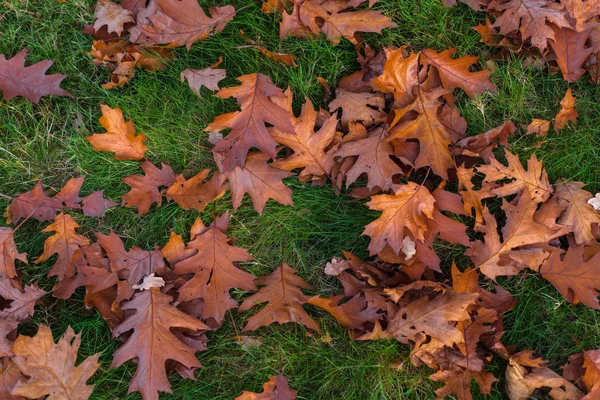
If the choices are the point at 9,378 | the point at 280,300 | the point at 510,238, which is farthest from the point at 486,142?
the point at 9,378

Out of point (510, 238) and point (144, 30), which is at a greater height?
point (144, 30)

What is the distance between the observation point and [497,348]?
2.39m

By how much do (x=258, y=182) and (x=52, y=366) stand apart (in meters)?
1.15

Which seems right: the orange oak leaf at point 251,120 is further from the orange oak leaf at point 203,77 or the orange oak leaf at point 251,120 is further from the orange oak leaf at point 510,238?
the orange oak leaf at point 510,238

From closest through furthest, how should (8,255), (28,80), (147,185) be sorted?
(8,255), (147,185), (28,80)

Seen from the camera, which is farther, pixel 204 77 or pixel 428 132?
pixel 204 77

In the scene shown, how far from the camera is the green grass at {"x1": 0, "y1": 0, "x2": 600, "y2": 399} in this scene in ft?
8.16

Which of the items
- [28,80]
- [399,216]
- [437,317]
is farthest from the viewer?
[28,80]

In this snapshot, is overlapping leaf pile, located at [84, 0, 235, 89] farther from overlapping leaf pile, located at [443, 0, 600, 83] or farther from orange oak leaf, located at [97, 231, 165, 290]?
A: overlapping leaf pile, located at [443, 0, 600, 83]

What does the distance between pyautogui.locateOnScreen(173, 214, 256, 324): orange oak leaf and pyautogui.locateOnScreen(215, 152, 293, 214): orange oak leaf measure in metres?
0.19

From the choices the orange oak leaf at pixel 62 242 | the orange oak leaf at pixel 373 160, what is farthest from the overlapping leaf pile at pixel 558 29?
the orange oak leaf at pixel 62 242

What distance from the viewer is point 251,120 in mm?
2514

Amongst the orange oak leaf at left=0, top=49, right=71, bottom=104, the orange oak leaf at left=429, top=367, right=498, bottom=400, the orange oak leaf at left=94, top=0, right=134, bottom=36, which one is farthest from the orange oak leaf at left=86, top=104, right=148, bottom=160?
the orange oak leaf at left=429, top=367, right=498, bottom=400

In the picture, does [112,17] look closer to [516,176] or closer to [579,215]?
[516,176]
